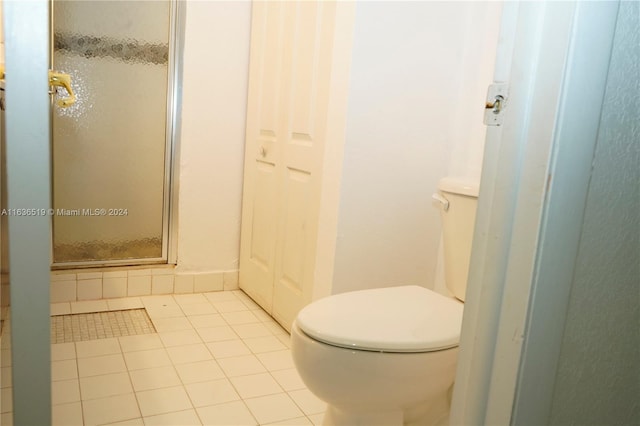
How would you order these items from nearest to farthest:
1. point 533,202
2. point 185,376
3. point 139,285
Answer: point 533,202
point 185,376
point 139,285

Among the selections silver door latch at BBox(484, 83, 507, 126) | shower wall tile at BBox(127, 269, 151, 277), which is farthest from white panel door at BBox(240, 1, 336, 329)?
silver door latch at BBox(484, 83, 507, 126)

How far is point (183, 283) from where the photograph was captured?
2.51 m

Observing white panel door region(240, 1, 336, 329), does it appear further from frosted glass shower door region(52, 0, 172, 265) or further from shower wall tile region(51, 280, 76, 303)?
shower wall tile region(51, 280, 76, 303)

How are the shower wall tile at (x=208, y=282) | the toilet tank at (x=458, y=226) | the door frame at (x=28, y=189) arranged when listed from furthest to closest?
the shower wall tile at (x=208, y=282) < the toilet tank at (x=458, y=226) < the door frame at (x=28, y=189)

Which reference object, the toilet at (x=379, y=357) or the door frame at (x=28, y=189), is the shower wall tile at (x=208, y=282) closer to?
the toilet at (x=379, y=357)

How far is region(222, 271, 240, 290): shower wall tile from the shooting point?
2588 millimetres

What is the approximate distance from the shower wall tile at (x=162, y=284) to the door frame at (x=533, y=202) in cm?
197

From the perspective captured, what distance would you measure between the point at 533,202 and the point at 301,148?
1344mm

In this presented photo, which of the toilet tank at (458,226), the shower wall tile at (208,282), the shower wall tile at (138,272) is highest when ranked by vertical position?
the toilet tank at (458,226)

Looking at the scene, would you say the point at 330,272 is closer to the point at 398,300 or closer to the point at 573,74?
the point at 398,300

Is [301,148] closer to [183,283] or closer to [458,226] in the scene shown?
[458,226]

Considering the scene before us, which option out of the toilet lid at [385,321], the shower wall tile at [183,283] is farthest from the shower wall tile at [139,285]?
the toilet lid at [385,321]

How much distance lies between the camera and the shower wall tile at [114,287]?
2.36m

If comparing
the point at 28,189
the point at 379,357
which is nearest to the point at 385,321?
the point at 379,357
